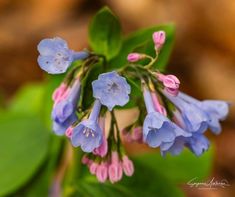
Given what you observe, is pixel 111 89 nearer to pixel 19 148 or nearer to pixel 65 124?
pixel 65 124

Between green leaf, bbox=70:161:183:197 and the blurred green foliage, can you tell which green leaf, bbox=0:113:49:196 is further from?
green leaf, bbox=70:161:183:197

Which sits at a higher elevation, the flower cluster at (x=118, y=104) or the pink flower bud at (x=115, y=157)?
the flower cluster at (x=118, y=104)

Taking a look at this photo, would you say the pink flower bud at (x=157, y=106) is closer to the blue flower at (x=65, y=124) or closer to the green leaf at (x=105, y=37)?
the blue flower at (x=65, y=124)

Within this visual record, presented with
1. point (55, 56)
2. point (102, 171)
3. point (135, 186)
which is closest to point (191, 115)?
point (102, 171)

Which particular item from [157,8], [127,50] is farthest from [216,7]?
[127,50]

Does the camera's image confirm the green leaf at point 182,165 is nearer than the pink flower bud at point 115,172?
No

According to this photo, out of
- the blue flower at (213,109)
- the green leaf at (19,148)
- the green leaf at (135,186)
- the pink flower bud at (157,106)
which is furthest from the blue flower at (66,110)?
the green leaf at (19,148)

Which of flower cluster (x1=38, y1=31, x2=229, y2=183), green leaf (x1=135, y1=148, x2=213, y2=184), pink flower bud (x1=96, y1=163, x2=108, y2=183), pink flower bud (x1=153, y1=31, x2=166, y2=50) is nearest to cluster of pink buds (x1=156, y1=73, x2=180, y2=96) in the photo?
flower cluster (x1=38, y1=31, x2=229, y2=183)
